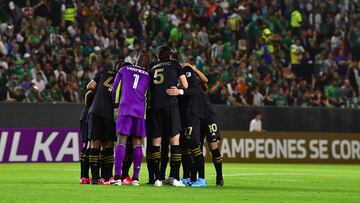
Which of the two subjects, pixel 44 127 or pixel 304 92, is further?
pixel 304 92

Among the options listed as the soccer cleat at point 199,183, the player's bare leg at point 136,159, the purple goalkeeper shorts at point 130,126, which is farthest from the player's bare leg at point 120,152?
the soccer cleat at point 199,183

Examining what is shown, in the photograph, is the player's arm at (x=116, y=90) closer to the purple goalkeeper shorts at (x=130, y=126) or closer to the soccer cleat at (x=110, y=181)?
the purple goalkeeper shorts at (x=130, y=126)

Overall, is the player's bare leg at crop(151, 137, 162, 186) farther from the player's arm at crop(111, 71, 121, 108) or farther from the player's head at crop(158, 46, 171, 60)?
the player's head at crop(158, 46, 171, 60)

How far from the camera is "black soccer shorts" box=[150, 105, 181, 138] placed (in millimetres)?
16203

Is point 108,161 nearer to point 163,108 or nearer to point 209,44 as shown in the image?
point 163,108

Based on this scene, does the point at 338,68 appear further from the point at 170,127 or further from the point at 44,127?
the point at 170,127

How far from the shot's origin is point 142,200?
1298 centimetres

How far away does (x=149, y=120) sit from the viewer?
1634 centimetres

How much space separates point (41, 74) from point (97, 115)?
12748 millimetres

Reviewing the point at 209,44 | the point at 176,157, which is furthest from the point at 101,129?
the point at 209,44

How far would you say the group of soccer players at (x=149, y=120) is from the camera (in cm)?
1606

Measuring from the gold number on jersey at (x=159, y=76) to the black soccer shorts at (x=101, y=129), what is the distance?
1073mm

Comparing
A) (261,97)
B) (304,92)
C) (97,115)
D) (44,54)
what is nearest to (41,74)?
(44,54)

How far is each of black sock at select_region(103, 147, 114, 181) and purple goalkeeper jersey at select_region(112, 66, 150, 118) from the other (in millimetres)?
1030
